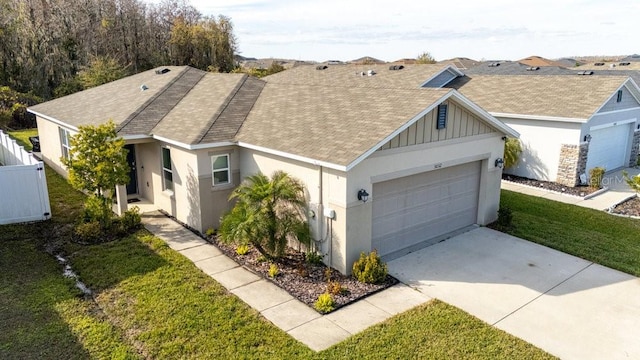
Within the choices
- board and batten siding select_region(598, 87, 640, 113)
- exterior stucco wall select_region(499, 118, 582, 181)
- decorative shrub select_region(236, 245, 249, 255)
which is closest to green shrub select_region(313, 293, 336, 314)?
decorative shrub select_region(236, 245, 249, 255)

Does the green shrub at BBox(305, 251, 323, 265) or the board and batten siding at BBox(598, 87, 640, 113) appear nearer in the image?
the green shrub at BBox(305, 251, 323, 265)

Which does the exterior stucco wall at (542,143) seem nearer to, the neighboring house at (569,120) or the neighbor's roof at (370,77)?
the neighboring house at (569,120)

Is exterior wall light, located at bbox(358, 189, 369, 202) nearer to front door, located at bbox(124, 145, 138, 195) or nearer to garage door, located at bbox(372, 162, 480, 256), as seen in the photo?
garage door, located at bbox(372, 162, 480, 256)

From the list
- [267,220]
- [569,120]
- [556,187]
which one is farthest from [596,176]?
[267,220]

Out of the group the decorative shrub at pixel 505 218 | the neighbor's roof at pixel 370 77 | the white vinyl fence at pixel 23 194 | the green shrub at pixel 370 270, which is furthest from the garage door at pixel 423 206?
the white vinyl fence at pixel 23 194

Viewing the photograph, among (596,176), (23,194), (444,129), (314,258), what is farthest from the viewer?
(596,176)

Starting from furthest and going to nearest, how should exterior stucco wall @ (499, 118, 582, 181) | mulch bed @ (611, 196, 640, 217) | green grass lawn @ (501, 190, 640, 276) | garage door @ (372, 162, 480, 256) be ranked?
exterior stucco wall @ (499, 118, 582, 181)
mulch bed @ (611, 196, 640, 217)
green grass lawn @ (501, 190, 640, 276)
garage door @ (372, 162, 480, 256)

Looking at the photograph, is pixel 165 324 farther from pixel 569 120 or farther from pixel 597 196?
pixel 569 120
